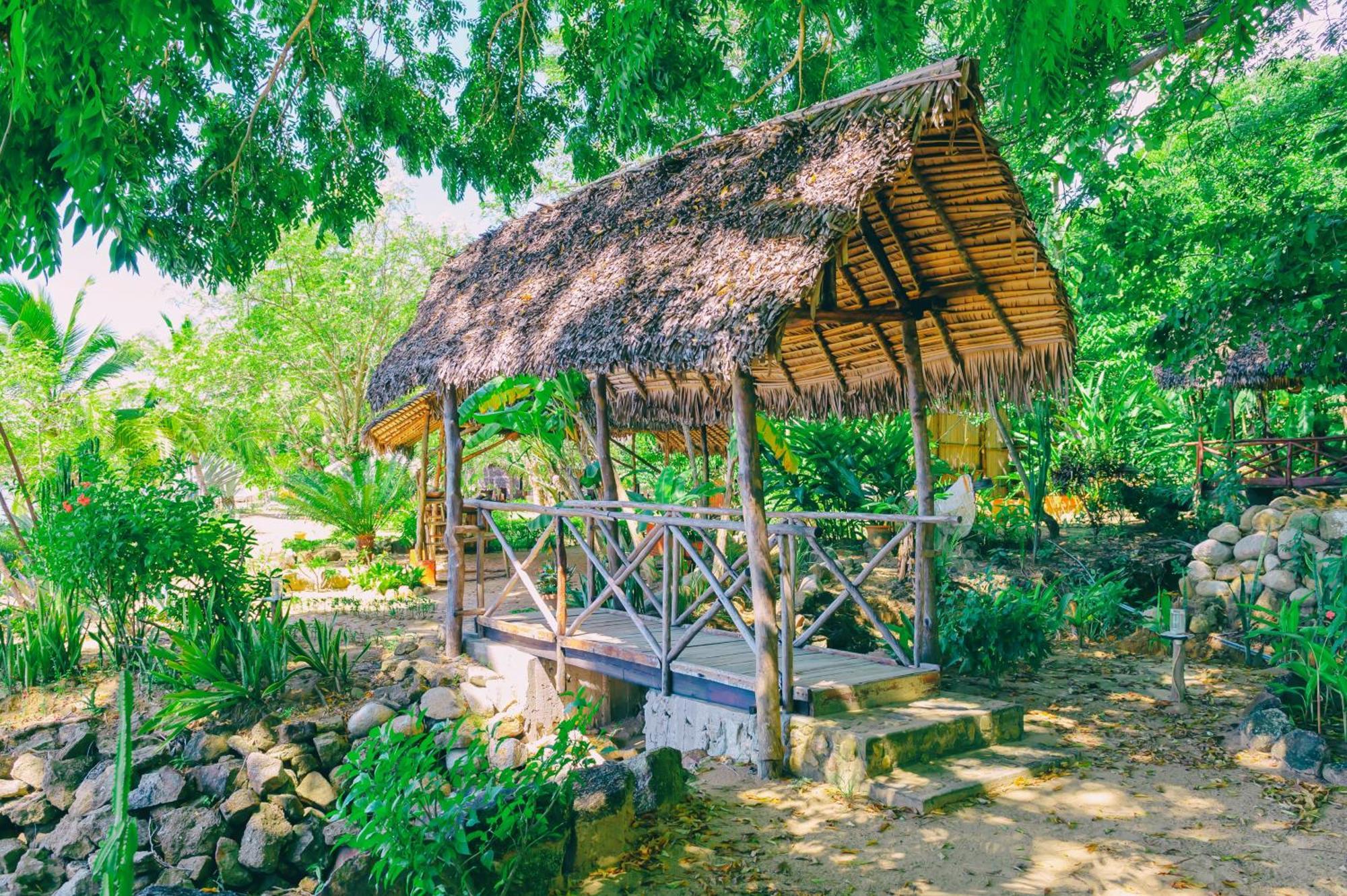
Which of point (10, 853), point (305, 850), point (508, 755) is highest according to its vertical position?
point (508, 755)

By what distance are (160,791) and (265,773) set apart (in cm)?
60

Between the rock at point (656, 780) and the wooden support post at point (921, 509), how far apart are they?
6.46 ft

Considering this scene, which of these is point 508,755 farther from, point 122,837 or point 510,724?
point 122,837

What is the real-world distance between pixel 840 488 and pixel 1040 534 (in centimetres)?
250

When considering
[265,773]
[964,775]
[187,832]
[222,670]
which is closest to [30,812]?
[222,670]

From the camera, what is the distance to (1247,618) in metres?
7.49

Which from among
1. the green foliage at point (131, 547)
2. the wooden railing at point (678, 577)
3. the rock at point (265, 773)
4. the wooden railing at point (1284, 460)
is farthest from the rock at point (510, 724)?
the wooden railing at point (1284, 460)

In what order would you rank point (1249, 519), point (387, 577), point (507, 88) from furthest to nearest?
point (387, 577) < point (507, 88) < point (1249, 519)

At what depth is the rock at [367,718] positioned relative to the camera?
603cm

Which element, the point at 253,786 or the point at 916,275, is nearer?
the point at 253,786

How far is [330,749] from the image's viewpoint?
5785 mm

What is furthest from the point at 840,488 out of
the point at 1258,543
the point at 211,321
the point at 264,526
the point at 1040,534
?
the point at 264,526

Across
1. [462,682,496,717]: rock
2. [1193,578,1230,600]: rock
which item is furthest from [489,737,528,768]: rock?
[1193,578,1230,600]: rock

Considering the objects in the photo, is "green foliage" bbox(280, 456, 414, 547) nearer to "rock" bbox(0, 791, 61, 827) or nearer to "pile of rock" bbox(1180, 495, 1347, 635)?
"rock" bbox(0, 791, 61, 827)
